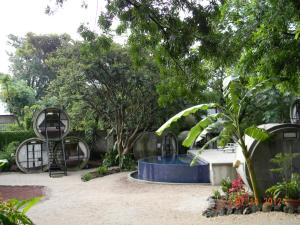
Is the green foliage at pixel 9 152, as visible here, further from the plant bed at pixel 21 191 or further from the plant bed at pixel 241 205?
the plant bed at pixel 241 205

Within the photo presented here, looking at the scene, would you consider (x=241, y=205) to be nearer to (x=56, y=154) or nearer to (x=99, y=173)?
(x=99, y=173)

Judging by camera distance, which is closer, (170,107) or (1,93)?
(170,107)

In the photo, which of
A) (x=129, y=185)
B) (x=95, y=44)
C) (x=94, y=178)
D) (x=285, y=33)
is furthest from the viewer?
(x=94, y=178)

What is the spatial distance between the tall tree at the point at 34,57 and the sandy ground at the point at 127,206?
87.4 ft

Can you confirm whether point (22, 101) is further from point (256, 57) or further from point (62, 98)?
point (256, 57)

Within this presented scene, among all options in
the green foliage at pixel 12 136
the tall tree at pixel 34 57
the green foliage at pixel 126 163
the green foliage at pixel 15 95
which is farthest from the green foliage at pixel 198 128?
the tall tree at pixel 34 57

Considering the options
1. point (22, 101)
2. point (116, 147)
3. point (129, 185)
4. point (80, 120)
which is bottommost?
point (129, 185)

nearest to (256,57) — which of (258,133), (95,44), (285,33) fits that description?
(285,33)

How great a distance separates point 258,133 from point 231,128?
25.4 inches

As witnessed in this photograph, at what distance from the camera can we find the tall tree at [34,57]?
39.1m

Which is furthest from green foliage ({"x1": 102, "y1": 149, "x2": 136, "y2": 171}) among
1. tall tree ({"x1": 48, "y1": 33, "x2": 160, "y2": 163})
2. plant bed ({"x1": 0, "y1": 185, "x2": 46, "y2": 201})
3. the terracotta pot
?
the terracotta pot

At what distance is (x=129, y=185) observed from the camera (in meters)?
13.7

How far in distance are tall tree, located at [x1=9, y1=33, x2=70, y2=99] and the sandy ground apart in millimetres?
26638

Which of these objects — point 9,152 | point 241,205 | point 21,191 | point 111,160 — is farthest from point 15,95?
point 241,205
